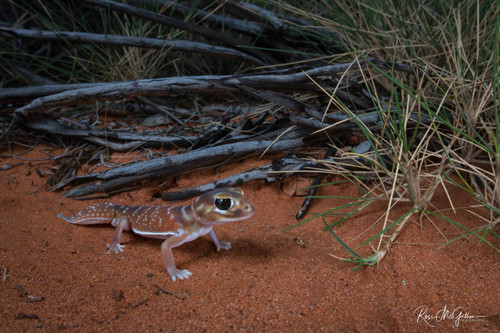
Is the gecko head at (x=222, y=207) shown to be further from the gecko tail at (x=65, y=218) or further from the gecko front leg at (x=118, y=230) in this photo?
the gecko tail at (x=65, y=218)

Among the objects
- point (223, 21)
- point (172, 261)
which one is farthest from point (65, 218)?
point (223, 21)

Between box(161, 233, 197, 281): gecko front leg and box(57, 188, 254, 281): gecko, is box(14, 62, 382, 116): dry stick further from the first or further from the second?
box(161, 233, 197, 281): gecko front leg

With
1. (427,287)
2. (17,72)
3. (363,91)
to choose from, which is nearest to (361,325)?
(427,287)

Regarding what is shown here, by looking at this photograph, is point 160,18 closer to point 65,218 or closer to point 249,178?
point 249,178

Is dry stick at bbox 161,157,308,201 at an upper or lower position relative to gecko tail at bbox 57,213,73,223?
upper

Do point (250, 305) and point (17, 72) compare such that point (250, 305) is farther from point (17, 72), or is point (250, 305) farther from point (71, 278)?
point (17, 72)

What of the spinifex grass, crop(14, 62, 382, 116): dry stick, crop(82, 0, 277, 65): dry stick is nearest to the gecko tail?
crop(14, 62, 382, 116): dry stick

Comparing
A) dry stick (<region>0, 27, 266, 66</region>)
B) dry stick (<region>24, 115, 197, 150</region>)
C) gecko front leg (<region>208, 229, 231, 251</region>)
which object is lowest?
dry stick (<region>24, 115, 197, 150</region>)
